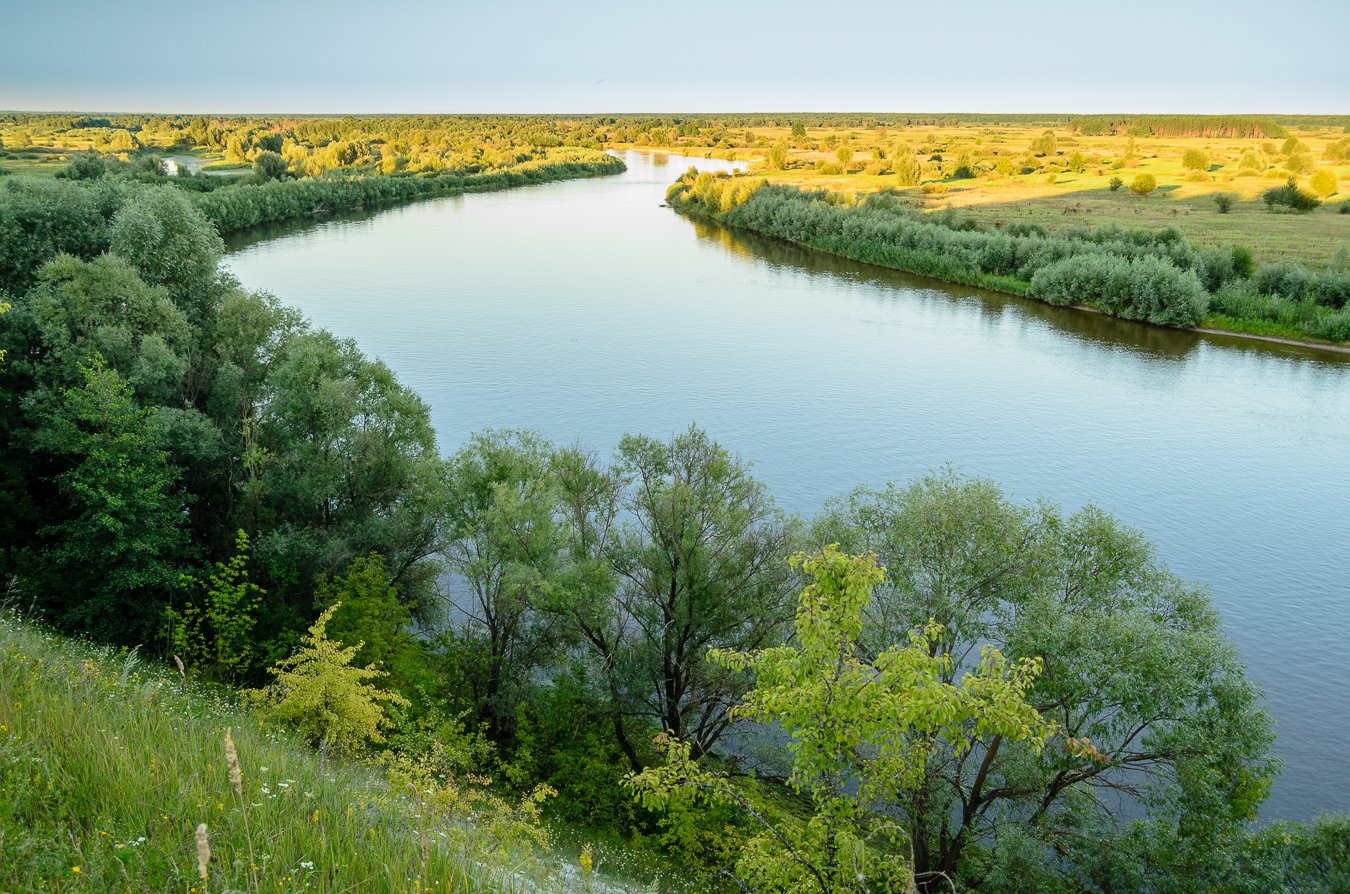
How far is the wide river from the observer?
2733 cm

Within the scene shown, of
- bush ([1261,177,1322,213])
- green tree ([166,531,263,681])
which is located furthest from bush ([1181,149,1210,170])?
green tree ([166,531,263,681])

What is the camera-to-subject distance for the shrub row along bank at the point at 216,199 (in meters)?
28.4

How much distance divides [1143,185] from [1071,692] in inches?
3847

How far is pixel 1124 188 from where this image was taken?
9969 cm

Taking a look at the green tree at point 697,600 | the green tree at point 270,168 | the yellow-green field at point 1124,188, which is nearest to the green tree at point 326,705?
the green tree at point 697,600

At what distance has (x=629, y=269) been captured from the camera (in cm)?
6838

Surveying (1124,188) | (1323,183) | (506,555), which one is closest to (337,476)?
(506,555)

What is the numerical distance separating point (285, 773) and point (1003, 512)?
52.9 ft

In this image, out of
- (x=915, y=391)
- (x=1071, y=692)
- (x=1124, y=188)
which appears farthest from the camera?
(x=1124, y=188)

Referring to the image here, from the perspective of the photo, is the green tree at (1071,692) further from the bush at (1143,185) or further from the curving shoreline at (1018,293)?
the bush at (1143,185)

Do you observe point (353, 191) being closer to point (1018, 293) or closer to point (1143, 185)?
point (1018, 293)

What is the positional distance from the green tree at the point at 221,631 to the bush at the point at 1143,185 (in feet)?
336

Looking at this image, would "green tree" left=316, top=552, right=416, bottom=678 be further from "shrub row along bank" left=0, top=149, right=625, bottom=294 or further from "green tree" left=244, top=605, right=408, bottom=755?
"shrub row along bank" left=0, top=149, right=625, bottom=294

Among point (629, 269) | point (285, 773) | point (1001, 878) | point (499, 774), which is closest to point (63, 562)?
point (499, 774)
